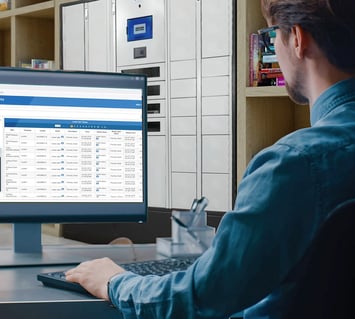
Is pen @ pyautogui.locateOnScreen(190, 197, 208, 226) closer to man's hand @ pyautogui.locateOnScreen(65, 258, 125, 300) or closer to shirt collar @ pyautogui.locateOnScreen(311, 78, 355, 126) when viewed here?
man's hand @ pyautogui.locateOnScreen(65, 258, 125, 300)

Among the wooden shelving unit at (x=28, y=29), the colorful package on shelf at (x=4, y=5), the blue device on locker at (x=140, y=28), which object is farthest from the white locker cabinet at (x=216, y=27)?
the colorful package on shelf at (x=4, y=5)

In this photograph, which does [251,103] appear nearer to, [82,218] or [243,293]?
[82,218]

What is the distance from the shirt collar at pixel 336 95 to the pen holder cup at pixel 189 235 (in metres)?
0.58

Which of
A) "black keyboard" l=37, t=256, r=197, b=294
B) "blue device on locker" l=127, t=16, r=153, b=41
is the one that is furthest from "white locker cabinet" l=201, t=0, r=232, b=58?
"black keyboard" l=37, t=256, r=197, b=294

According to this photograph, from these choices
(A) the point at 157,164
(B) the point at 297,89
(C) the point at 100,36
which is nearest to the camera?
(B) the point at 297,89

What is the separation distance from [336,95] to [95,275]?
0.51 meters

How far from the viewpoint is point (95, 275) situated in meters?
1.18

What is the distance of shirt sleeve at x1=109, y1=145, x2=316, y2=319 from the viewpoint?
2.71 feet

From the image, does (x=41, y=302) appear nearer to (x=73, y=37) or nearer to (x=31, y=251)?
(x=31, y=251)

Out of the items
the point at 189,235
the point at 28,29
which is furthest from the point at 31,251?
the point at 28,29

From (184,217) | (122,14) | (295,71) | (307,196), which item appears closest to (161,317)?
(307,196)

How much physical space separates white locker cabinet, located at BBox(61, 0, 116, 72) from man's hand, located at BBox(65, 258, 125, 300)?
2015 millimetres

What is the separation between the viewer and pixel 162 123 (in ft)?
9.64

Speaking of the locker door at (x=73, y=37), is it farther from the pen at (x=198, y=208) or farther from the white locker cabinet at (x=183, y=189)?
the pen at (x=198, y=208)
